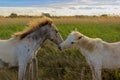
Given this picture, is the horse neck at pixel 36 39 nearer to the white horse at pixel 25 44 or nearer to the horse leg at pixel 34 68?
the white horse at pixel 25 44

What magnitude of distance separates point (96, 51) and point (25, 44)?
5.60ft

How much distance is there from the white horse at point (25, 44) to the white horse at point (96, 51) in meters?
0.37

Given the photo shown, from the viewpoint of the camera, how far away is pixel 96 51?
9492 millimetres

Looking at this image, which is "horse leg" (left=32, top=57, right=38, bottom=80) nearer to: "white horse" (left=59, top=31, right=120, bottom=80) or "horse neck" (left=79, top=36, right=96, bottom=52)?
"white horse" (left=59, top=31, right=120, bottom=80)

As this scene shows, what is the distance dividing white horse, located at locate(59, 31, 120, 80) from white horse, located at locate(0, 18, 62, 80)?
0.37 metres

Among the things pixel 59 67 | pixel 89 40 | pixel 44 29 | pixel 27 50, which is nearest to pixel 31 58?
pixel 27 50

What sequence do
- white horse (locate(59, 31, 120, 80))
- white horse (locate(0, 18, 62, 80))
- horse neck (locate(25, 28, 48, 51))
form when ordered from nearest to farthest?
white horse (locate(0, 18, 62, 80)) < horse neck (locate(25, 28, 48, 51)) < white horse (locate(59, 31, 120, 80))

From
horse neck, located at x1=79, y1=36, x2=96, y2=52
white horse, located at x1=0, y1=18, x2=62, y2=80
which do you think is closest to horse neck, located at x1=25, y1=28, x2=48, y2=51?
white horse, located at x1=0, y1=18, x2=62, y2=80

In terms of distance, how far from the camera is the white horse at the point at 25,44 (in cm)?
893

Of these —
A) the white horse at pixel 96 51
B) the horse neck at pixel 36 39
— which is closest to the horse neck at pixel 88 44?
the white horse at pixel 96 51

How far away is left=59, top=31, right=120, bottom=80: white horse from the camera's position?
9.40 meters

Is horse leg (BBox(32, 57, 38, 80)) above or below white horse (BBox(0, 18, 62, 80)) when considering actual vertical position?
below

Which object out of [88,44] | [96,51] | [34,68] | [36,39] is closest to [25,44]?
[36,39]

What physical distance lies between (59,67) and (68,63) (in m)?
0.29
